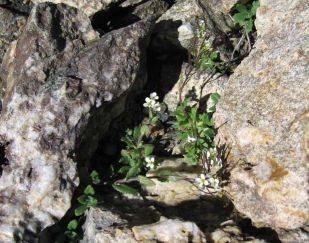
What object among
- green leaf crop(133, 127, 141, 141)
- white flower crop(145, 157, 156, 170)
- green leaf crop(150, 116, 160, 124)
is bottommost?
white flower crop(145, 157, 156, 170)

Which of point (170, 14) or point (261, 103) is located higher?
point (170, 14)

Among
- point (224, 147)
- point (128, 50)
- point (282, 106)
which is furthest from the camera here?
point (128, 50)

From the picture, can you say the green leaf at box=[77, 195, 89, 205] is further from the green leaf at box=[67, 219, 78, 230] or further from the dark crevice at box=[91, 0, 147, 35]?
the dark crevice at box=[91, 0, 147, 35]

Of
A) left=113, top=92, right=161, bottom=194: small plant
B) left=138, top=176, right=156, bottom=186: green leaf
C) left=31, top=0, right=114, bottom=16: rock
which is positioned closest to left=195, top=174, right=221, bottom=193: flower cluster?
left=138, top=176, right=156, bottom=186: green leaf

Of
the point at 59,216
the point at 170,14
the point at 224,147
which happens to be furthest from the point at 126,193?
the point at 170,14

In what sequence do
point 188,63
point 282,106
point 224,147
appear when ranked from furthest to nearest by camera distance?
point 188,63, point 224,147, point 282,106

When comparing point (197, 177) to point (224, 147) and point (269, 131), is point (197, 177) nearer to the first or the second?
point (224, 147)

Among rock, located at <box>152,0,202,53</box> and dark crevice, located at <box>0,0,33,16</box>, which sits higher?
dark crevice, located at <box>0,0,33,16</box>
